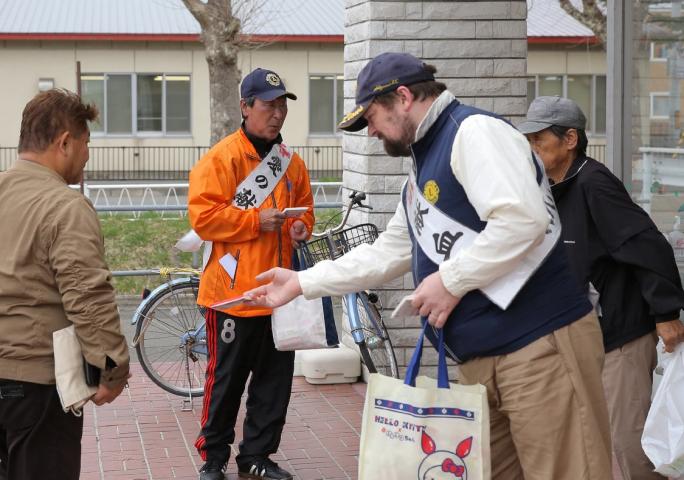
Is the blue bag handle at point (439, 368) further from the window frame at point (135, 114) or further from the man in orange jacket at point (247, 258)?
the window frame at point (135, 114)

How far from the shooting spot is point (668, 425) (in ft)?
15.6

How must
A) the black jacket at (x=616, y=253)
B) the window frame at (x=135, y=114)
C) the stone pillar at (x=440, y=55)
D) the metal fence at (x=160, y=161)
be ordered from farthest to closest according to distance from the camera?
the window frame at (x=135, y=114), the metal fence at (x=160, y=161), the stone pillar at (x=440, y=55), the black jacket at (x=616, y=253)

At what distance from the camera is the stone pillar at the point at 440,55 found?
7.67 m

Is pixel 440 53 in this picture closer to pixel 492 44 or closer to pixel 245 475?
pixel 492 44

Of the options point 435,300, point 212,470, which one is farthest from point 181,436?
point 435,300

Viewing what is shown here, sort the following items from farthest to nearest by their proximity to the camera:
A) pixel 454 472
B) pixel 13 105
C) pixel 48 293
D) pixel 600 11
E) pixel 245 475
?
pixel 13 105, pixel 600 11, pixel 245 475, pixel 48 293, pixel 454 472

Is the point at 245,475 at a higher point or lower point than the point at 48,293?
lower

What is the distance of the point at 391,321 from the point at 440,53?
1.85 metres

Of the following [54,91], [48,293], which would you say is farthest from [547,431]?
[54,91]

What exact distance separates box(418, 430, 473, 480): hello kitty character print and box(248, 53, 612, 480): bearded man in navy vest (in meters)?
0.25

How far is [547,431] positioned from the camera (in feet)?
12.0

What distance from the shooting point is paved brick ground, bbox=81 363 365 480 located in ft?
21.1

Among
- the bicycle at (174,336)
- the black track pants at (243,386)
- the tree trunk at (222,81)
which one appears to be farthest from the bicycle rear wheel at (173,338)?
the tree trunk at (222,81)

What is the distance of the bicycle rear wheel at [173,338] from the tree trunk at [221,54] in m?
13.4
